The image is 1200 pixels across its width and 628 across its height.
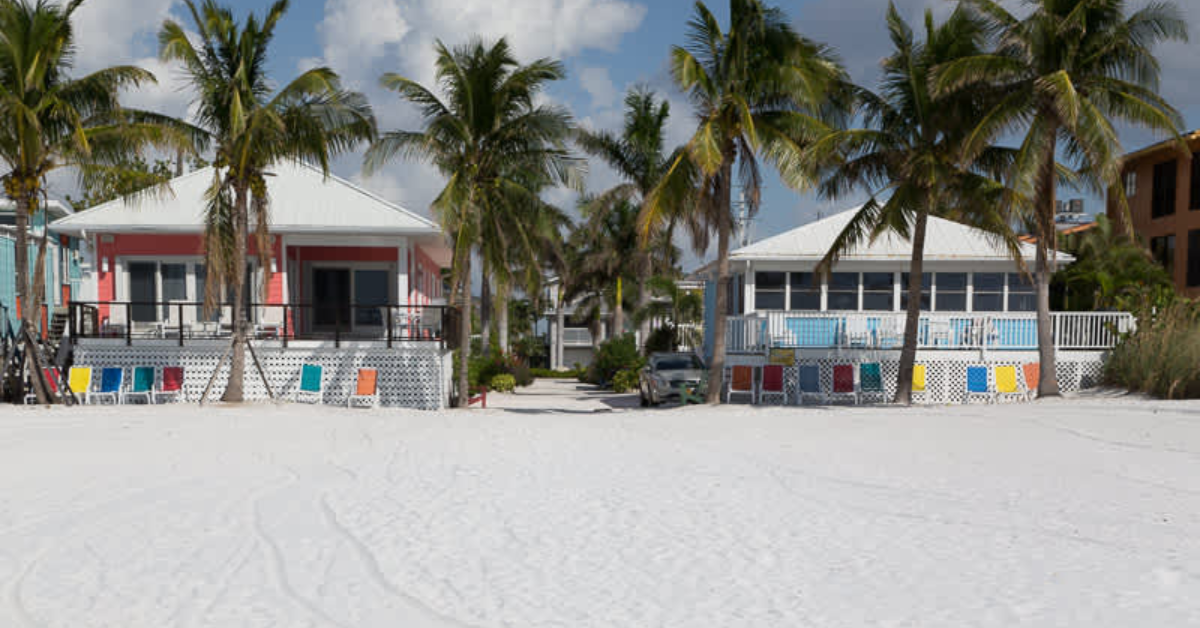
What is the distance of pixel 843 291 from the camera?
26422 mm

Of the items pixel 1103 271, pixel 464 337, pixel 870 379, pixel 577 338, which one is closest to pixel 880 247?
pixel 870 379

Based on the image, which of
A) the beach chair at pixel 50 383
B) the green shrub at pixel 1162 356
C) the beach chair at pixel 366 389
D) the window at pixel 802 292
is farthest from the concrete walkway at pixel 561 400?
the green shrub at pixel 1162 356

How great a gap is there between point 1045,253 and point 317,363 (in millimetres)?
15695

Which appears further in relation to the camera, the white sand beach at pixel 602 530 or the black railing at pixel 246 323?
the black railing at pixel 246 323

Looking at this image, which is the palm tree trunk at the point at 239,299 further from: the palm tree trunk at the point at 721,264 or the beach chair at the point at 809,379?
the beach chair at the point at 809,379

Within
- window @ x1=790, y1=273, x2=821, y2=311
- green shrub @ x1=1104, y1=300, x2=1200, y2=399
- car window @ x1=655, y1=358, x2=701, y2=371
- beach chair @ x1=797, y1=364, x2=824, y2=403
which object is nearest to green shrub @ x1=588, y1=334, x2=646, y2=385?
window @ x1=790, y1=273, x2=821, y2=311

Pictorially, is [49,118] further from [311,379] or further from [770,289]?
[770,289]

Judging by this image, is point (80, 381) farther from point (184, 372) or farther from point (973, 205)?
point (973, 205)

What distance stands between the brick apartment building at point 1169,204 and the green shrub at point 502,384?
67.2 ft

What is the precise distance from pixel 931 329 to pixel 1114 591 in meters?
17.6

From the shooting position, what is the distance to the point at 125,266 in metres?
22.5

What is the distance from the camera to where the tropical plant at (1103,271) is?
25.8m

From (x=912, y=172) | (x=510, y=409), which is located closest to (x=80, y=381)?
(x=510, y=409)

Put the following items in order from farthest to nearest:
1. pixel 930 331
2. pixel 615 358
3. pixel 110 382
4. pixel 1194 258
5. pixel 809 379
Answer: pixel 615 358, pixel 1194 258, pixel 930 331, pixel 809 379, pixel 110 382
